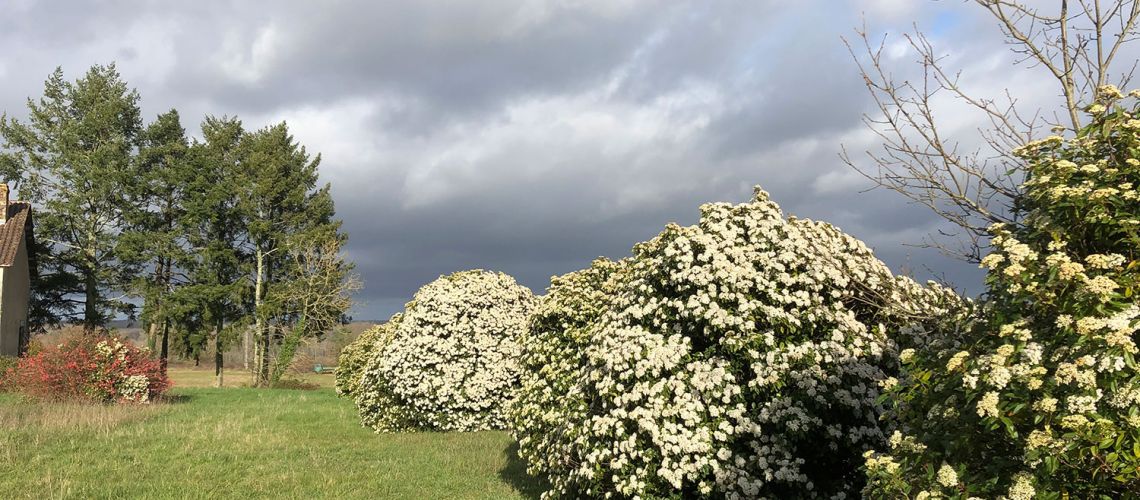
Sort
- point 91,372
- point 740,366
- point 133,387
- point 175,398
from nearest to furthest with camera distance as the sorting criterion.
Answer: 1. point 740,366
2. point 91,372
3. point 133,387
4. point 175,398

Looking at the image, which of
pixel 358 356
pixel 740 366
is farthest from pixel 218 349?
pixel 740 366

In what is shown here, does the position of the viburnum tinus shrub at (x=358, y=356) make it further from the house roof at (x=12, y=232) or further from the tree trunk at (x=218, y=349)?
the tree trunk at (x=218, y=349)

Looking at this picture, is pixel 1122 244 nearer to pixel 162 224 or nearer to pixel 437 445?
pixel 437 445

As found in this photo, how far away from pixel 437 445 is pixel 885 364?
9.81 meters

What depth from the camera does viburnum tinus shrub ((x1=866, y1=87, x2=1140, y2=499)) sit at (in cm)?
312

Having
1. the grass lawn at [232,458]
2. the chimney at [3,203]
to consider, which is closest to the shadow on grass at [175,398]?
the grass lawn at [232,458]

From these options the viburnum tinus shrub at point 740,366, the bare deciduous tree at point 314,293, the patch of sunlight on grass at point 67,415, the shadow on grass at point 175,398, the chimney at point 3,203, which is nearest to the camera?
the viburnum tinus shrub at point 740,366

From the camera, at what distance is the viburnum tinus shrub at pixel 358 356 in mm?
→ 19452

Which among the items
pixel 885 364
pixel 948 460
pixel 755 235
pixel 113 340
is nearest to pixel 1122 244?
pixel 948 460

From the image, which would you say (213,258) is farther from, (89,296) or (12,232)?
(12,232)

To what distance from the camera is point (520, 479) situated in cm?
1131

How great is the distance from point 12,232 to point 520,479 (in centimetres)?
2887

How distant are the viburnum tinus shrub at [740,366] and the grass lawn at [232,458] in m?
3.56

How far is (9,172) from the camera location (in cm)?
3716
